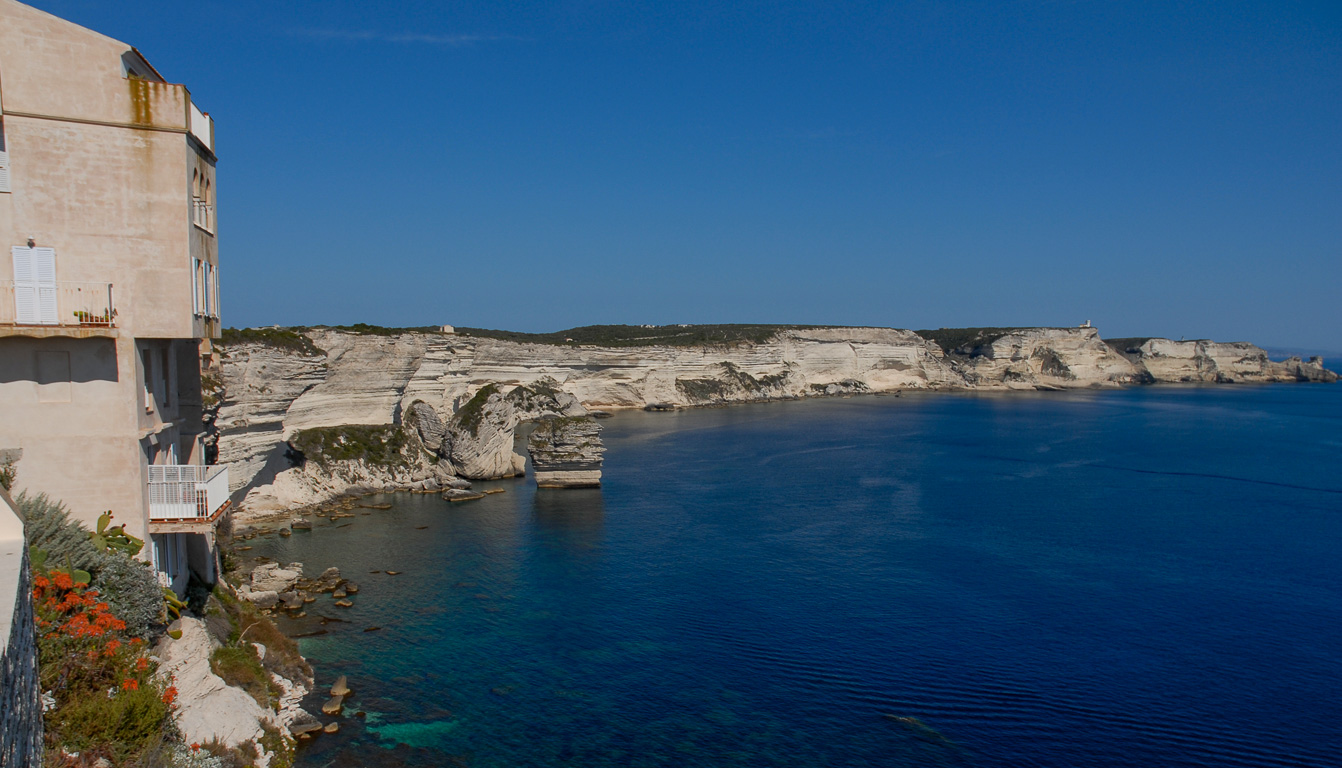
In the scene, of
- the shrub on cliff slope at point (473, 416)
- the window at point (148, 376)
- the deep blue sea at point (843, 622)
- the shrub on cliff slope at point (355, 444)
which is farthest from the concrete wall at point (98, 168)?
the shrub on cliff slope at point (473, 416)

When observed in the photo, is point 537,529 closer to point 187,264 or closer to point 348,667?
point 348,667

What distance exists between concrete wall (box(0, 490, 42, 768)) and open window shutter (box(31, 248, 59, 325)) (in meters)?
5.06

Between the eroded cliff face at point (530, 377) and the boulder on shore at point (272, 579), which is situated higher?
the eroded cliff face at point (530, 377)

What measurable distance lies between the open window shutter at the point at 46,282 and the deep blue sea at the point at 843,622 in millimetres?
10892

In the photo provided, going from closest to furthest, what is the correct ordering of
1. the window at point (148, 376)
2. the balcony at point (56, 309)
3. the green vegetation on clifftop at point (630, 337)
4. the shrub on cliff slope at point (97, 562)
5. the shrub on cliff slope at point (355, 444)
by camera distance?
the shrub on cliff slope at point (97, 562) < the balcony at point (56, 309) < the window at point (148, 376) < the shrub on cliff slope at point (355, 444) < the green vegetation on clifftop at point (630, 337)

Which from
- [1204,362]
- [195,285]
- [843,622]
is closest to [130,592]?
[195,285]

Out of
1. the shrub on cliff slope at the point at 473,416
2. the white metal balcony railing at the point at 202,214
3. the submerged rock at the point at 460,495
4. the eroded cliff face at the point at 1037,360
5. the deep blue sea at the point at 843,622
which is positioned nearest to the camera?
the white metal balcony railing at the point at 202,214

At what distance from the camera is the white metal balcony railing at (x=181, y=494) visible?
15.4 metres

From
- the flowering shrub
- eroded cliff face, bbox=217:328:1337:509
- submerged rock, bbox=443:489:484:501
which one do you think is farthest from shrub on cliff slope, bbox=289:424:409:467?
the flowering shrub

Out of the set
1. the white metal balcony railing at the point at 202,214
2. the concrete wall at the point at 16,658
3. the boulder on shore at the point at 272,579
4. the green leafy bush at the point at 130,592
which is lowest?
the boulder on shore at the point at 272,579

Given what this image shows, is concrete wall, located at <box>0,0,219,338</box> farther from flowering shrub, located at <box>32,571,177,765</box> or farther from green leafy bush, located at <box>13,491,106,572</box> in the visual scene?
flowering shrub, located at <box>32,571,177,765</box>

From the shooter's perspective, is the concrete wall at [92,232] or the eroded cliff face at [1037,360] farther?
the eroded cliff face at [1037,360]

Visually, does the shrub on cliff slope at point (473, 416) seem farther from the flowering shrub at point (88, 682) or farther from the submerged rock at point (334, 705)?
the flowering shrub at point (88, 682)

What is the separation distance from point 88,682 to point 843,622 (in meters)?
20.9
